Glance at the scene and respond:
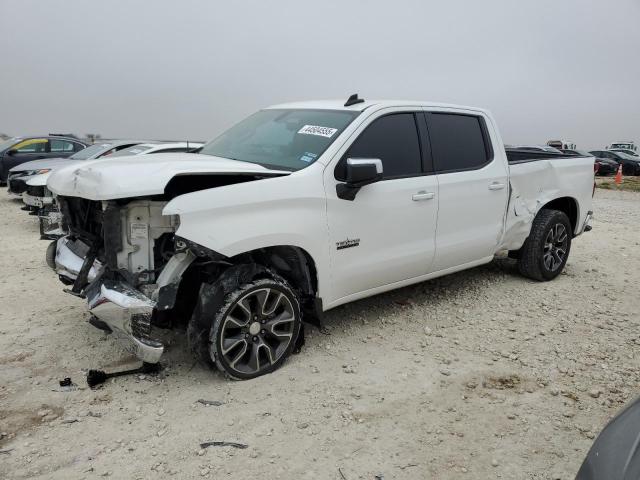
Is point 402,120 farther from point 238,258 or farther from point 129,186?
point 129,186

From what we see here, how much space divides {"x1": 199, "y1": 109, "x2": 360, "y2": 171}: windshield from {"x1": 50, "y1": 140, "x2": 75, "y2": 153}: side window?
1010cm

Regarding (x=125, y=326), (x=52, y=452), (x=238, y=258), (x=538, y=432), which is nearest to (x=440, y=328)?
(x=538, y=432)

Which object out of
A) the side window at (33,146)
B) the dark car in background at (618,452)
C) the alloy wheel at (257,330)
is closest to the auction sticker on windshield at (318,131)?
the alloy wheel at (257,330)

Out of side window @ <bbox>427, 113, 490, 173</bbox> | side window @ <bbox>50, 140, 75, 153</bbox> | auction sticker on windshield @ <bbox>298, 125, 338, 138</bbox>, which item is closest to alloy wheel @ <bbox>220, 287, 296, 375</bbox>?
Answer: auction sticker on windshield @ <bbox>298, 125, 338, 138</bbox>

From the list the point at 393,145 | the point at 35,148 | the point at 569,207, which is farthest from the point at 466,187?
the point at 35,148

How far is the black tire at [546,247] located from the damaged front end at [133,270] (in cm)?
390

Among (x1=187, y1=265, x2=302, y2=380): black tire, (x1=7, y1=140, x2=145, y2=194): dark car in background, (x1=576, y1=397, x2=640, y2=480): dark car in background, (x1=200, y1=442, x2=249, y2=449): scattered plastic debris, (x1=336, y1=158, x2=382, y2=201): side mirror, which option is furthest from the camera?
(x1=7, y1=140, x2=145, y2=194): dark car in background

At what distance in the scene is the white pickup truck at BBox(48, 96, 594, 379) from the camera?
132 inches

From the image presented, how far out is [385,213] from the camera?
4.19m

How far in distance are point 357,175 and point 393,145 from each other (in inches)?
30.7

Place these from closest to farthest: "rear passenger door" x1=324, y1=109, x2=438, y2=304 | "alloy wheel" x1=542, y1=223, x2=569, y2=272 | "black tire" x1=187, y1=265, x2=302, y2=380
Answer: "black tire" x1=187, y1=265, x2=302, y2=380, "rear passenger door" x1=324, y1=109, x2=438, y2=304, "alloy wheel" x1=542, y1=223, x2=569, y2=272

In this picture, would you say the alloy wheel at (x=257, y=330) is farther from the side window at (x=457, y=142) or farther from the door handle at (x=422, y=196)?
the side window at (x=457, y=142)

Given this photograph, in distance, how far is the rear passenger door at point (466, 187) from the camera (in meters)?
4.71

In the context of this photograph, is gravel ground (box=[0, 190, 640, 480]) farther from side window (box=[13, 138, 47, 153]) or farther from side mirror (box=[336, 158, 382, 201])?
side window (box=[13, 138, 47, 153])
